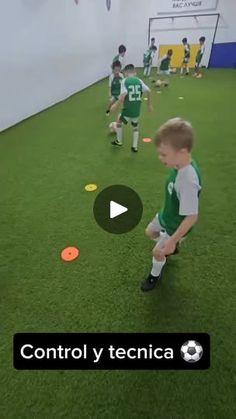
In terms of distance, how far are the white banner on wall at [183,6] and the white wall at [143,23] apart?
0.12 m

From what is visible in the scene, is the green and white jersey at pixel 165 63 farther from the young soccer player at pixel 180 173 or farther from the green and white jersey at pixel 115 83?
the young soccer player at pixel 180 173

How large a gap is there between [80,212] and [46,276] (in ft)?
2.60

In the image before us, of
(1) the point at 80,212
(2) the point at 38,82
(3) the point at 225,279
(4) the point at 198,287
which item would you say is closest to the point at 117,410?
(4) the point at 198,287

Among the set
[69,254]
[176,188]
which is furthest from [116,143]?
[176,188]

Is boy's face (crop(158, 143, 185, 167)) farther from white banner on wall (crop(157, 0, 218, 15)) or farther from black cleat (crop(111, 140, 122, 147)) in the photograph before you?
white banner on wall (crop(157, 0, 218, 15))

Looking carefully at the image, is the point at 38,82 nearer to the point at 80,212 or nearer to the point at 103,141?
the point at 103,141

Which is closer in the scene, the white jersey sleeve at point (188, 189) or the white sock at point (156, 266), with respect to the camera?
the white jersey sleeve at point (188, 189)

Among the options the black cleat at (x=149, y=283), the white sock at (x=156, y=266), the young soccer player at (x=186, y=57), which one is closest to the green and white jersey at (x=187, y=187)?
the white sock at (x=156, y=266)

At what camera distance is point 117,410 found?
118 centimetres

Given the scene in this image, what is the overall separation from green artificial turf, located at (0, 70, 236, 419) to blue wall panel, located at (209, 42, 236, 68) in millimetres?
8599

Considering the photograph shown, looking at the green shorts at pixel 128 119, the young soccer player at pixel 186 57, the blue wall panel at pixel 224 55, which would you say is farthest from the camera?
the blue wall panel at pixel 224 55

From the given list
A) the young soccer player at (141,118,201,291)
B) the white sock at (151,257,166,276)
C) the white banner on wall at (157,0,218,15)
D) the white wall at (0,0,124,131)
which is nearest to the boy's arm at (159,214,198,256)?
the young soccer player at (141,118,201,291)

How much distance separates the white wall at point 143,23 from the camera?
9.75m

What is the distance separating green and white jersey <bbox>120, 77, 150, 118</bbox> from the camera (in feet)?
9.86
